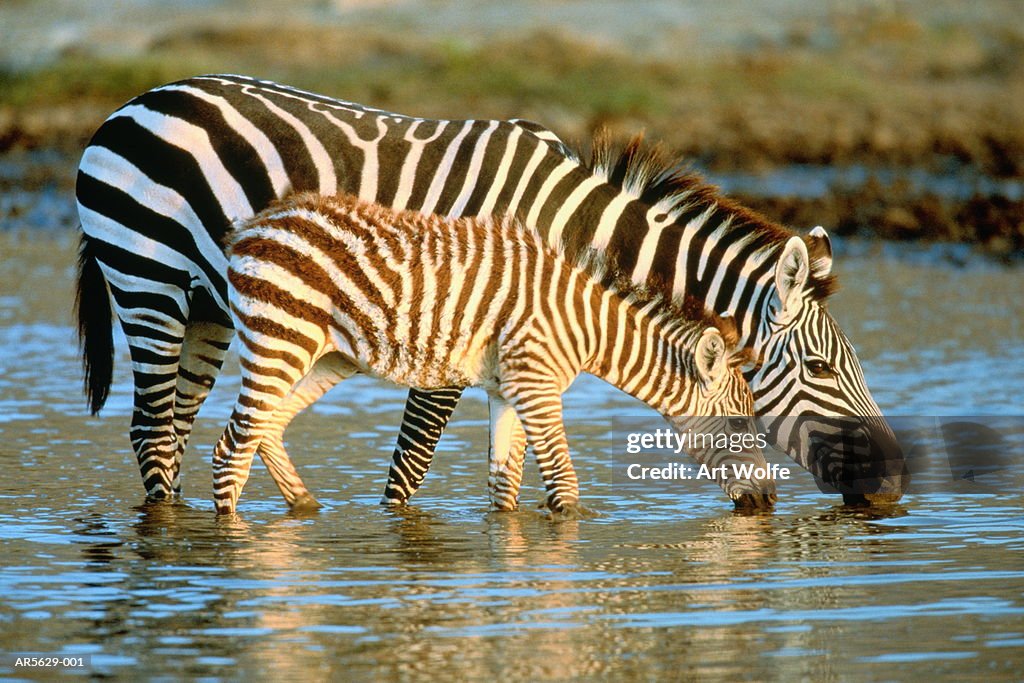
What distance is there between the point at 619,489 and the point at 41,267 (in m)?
10.5

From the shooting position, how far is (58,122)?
2945 centimetres

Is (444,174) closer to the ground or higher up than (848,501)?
higher up

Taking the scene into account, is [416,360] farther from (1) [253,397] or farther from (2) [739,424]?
(2) [739,424]

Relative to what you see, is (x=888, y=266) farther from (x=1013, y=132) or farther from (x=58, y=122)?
(x=58, y=122)

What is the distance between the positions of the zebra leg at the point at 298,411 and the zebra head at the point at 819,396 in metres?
2.18

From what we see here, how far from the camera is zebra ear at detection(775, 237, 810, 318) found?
28.8 feet

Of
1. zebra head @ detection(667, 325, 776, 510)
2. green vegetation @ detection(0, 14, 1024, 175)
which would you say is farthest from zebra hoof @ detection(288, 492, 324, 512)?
green vegetation @ detection(0, 14, 1024, 175)

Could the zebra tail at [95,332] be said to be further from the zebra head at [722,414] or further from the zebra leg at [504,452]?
the zebra head at [722,414]

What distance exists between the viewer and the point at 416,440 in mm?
9625

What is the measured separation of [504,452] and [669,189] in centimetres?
163

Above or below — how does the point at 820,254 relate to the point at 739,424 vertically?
above

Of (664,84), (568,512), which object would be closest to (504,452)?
(568,512)

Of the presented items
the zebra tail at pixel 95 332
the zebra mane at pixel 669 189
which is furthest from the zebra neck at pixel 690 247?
the zebra tail at pixel 95 332

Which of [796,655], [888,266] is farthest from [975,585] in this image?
[888,266]
